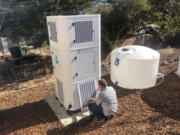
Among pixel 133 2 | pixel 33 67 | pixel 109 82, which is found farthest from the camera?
pixel 133 2

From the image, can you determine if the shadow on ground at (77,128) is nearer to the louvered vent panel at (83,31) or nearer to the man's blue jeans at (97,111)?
the man's blue jeans at (97,111)

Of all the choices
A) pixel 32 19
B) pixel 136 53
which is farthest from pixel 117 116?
pixel 32 19

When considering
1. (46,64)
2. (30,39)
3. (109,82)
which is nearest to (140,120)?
(109,82)

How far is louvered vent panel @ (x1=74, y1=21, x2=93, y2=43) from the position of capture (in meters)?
2.71

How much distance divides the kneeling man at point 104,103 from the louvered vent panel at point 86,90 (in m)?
0.16

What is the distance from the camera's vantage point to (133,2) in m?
6.45

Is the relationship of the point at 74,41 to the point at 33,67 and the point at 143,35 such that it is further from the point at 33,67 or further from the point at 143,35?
the point at 143,35

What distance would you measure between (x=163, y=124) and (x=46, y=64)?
3.91 m

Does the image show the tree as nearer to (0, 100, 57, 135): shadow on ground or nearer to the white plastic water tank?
the white plastic water tank

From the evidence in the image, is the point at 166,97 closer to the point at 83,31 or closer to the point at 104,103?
the point at 104,103

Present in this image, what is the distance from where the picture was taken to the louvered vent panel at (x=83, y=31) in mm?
2714

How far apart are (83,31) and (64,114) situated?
1.68 metres

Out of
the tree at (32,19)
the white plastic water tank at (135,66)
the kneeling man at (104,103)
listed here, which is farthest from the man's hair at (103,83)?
the tree at (32,19)

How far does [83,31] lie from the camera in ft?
9.09
